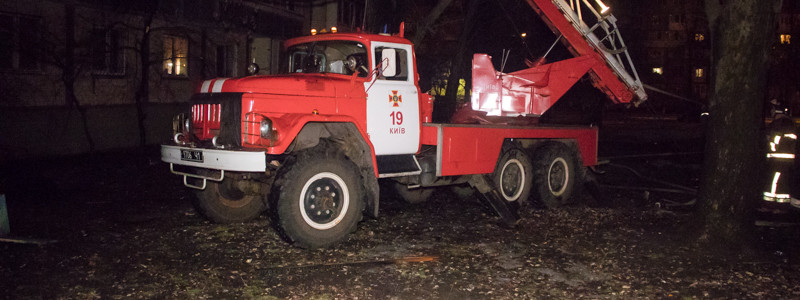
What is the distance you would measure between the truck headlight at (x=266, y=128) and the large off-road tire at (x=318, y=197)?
43 centimetres

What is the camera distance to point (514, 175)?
9961 mm

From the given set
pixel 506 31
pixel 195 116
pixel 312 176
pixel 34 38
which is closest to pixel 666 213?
pixel 312 176

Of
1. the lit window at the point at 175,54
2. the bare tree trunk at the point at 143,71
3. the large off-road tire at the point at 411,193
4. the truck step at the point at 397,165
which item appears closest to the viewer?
the truck step at the point at 397,165

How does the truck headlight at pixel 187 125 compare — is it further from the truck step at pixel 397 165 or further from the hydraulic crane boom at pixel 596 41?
the hydraulic crane boom at pixel 596 41

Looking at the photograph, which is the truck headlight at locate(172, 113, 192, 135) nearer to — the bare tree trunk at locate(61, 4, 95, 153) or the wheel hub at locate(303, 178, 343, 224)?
the wheel hub at locate(303, 178, 343, 224)

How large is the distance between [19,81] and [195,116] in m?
8.52

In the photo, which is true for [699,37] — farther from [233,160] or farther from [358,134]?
[233,160]

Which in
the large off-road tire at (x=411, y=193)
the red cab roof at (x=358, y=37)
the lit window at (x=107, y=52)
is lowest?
the large off-road tire at (x=411, y=193)

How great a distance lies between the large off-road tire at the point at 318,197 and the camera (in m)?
6.76

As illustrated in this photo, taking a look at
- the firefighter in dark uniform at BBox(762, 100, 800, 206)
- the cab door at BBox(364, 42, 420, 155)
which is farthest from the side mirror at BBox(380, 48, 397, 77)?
the firefighter in dark uniform at BBox(762, 100, 800, 206)

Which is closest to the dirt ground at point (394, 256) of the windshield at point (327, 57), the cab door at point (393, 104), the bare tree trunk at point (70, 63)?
the cab door at point (393, 104)

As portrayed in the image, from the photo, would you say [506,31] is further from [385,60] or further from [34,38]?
[385,60]

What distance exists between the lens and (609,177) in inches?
555

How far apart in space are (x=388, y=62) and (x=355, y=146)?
3.60 ft
